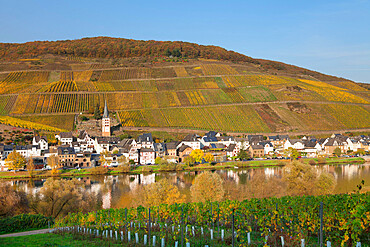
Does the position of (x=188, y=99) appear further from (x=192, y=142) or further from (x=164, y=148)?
(x=164, y=148)

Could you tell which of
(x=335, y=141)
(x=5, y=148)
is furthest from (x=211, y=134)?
(x=5, y=148)

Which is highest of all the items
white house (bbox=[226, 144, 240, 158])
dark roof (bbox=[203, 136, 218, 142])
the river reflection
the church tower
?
the church tower

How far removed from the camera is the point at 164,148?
85.6 meters

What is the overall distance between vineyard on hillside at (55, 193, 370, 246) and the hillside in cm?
8269

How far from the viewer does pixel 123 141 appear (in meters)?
88.4

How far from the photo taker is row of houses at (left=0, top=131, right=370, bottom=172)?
260ft

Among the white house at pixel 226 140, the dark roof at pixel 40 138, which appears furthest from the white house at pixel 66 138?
the white house at pixel 226 140

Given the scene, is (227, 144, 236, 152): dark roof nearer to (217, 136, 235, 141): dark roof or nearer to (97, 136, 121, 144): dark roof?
(217, 136, 235, 141): dark roof

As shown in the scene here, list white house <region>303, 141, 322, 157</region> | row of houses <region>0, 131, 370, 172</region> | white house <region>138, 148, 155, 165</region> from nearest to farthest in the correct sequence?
row of houses <region>0, 131, 370, 172</region> < white house <region>138, 148, 155, 165</region> < white house <region>303, 141, 322, 157</region>

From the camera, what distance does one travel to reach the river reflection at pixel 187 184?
39.8 meters

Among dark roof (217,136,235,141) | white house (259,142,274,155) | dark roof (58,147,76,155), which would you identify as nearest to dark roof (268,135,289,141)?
white house (259,142,274,155)

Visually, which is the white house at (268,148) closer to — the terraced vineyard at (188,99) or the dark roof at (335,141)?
the dark roof at (335,141)

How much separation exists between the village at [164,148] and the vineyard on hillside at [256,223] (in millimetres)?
53131

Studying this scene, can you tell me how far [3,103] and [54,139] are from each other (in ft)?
113
